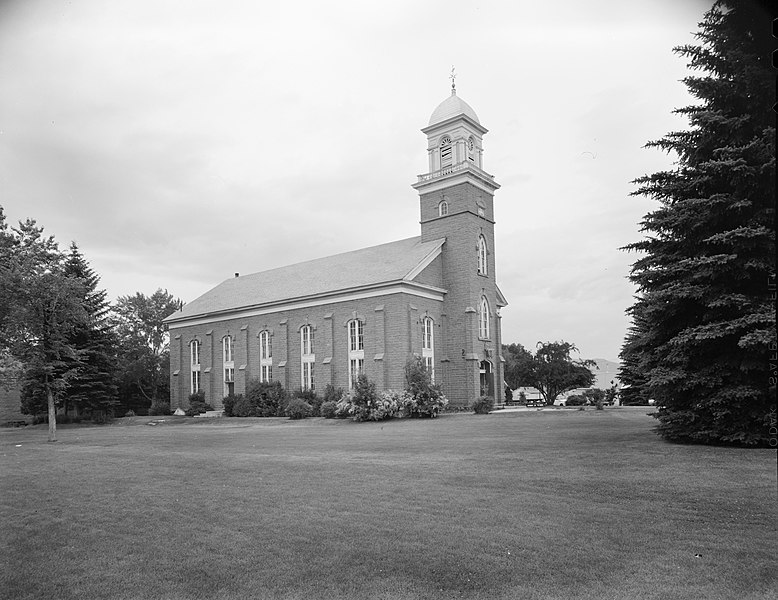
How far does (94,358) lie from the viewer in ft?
133

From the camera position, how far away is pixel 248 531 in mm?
8500

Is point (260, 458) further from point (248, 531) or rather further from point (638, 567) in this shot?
point (638, 567)

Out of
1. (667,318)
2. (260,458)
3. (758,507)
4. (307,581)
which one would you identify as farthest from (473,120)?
(307,581)

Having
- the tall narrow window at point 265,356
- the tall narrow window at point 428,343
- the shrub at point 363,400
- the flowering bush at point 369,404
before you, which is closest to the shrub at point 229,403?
the tall narrow window at point 265,356

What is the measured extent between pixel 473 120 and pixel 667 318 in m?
26.8

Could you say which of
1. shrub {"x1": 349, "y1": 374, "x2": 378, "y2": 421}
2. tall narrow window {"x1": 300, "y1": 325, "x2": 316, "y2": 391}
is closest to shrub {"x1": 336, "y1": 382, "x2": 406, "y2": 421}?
shrub {"x1": 349, "y1": 374, "x2": 378, "y2": 421}

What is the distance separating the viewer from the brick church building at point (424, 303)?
121 feet

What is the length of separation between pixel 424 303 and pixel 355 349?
5057mm

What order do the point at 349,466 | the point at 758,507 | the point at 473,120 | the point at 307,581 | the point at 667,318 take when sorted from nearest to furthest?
the point at 307,581 < the point at 758,507 < the point at 349,466 < the point at 667,318 < the point at 473,120

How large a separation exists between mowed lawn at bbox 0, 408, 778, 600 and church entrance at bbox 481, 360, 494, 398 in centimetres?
2370

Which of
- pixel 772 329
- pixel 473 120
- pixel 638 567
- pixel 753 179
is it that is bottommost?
pixel 638 567

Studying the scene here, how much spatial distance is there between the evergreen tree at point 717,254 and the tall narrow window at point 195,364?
40434 mm

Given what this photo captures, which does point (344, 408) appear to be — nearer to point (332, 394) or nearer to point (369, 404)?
point (369, 404)

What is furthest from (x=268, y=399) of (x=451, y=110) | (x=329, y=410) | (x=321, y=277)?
(x=451, y=110)
